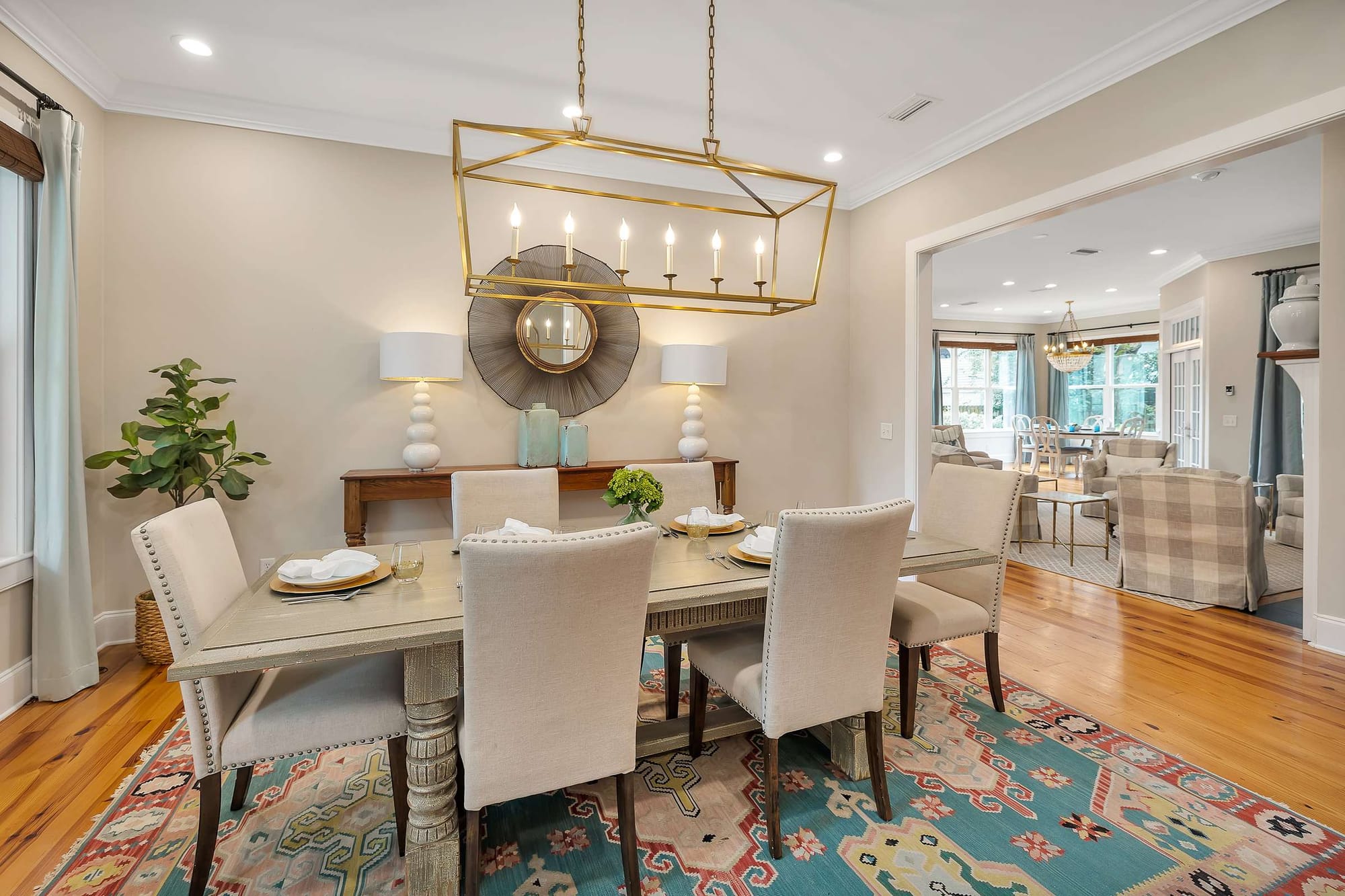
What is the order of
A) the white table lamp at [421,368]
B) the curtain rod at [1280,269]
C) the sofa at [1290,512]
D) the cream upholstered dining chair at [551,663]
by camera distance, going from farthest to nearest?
the curtain rod at [1280,269] < the sofa at [1290,512] < the white table lamp at [421,368] < the cream upholstered dining chair at [551,663]

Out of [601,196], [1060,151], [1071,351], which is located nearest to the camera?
[601,196]

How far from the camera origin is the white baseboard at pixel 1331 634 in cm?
286

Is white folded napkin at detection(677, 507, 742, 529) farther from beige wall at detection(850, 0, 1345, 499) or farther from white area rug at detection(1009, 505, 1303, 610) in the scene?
white area rug at detection(1009, 505, 1303, 610)

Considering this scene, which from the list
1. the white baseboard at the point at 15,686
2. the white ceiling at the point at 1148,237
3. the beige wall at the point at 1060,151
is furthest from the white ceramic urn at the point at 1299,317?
the white baseboard at the point at 15,686

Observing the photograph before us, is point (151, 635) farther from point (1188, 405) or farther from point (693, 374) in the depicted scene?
point (1188, 405)

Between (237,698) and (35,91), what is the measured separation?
2.59m

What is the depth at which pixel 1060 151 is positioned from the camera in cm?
308

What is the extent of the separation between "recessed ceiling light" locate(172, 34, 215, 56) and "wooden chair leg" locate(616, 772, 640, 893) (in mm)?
3304

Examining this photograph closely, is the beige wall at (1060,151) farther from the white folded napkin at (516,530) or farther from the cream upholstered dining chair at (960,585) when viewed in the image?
Answer: the white folded napkin at (516,530)

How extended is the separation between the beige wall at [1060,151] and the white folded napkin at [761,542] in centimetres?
227

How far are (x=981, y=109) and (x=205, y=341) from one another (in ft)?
13.7

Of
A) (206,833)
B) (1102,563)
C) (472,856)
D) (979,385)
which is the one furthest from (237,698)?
(979,385)

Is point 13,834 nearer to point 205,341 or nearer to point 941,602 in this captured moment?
point 205,341

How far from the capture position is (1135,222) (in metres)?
5.36
